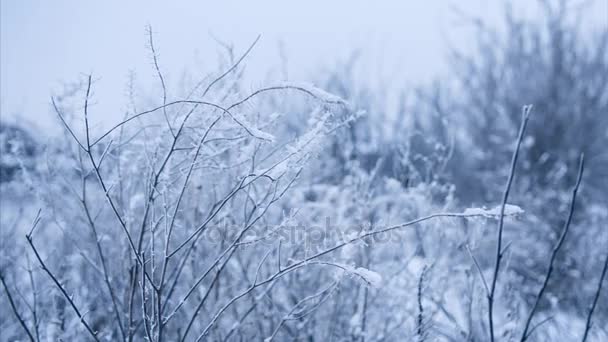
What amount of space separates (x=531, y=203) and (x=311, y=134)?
270 inches

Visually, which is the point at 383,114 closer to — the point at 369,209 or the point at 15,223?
the point at 369,209

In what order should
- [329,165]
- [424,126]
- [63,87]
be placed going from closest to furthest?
[63,87]
[329,165]
[424,126]

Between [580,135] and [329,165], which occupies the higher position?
[580,135]

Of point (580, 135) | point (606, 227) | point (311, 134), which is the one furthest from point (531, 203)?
point (311, 134)

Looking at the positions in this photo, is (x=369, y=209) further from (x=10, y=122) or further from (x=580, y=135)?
(x=580, y=135)

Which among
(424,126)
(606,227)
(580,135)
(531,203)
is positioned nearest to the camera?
(606,227)

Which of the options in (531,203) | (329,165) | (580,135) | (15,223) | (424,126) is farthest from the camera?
(424,126)

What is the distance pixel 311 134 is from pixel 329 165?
3.74 metres

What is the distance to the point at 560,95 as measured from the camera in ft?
33.6

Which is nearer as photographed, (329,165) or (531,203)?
(329,165)

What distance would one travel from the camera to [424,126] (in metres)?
12.0

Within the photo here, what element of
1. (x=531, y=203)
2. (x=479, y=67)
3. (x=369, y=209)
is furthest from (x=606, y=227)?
(x=479, y=67)

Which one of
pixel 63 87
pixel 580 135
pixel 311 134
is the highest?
pixel 580 135

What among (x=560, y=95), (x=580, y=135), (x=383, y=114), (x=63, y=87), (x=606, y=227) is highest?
(x=383, y=114)
